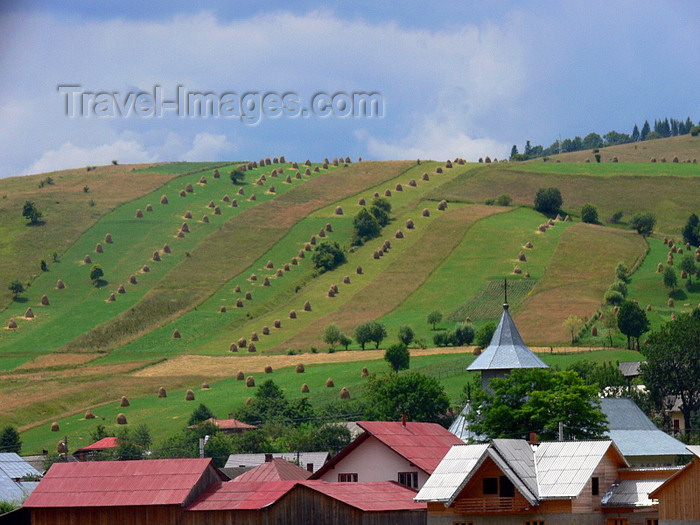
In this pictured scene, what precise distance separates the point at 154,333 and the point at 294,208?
43.2m

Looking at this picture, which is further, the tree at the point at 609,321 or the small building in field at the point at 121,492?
the tree at the point at 609,321

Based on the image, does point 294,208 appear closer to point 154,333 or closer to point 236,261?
point 236,261

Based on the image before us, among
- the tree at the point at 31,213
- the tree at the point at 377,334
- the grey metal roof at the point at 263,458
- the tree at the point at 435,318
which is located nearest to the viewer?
the grey metal roof at the point at 263,458

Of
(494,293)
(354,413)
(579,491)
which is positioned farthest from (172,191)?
(579,491)

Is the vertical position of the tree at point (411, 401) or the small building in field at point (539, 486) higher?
the tree at point (411, 401)

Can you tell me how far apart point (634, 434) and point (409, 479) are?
23.0 meters

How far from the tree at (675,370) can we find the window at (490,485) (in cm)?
5274

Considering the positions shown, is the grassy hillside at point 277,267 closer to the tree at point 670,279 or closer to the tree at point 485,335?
the tree at point 670,279

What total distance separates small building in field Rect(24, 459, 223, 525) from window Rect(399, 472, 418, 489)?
8.38m

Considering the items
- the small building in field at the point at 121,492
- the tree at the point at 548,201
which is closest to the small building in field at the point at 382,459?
the small building in field at the point at 121,492

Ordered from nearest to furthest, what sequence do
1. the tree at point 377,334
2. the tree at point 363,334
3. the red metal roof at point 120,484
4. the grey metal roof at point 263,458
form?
the red metal roof at point 120,484, the grey metal roof at point 263,458, the tree at point 377,334, the tree at point 363,334

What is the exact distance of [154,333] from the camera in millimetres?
140250

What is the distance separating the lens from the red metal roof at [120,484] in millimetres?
56000

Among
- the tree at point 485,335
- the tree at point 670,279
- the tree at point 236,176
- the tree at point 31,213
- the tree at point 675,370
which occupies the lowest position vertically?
the tree at point 675,370
